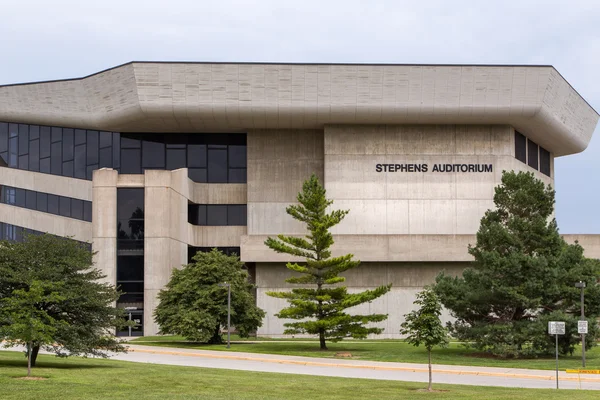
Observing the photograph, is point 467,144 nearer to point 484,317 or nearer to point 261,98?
point 261,98

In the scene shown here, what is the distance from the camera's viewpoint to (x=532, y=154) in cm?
7250

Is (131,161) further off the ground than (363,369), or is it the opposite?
(131,161)

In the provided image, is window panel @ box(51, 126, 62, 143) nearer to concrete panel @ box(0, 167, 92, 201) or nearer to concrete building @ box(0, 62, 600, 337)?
concrete building @ box(0, 62, 600, 337)

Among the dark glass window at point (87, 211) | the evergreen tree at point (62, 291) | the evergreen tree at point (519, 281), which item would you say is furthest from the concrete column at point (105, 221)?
the evergreen tree at point (62, 291)

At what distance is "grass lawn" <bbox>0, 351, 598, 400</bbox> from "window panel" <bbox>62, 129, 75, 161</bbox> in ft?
126

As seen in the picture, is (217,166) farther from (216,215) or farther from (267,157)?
(267,157)

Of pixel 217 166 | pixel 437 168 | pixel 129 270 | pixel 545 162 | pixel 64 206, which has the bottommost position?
pixel 129 270

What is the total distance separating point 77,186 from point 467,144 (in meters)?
30.3

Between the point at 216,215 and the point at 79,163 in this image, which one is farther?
the point at 216,215

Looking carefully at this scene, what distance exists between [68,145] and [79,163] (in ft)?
5.83

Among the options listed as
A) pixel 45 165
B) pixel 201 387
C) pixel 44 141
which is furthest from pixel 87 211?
pixel 201 387

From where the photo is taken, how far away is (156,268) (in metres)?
62.2

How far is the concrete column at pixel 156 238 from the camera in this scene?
62.1 metres

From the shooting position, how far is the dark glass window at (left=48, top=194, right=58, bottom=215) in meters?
67.9
